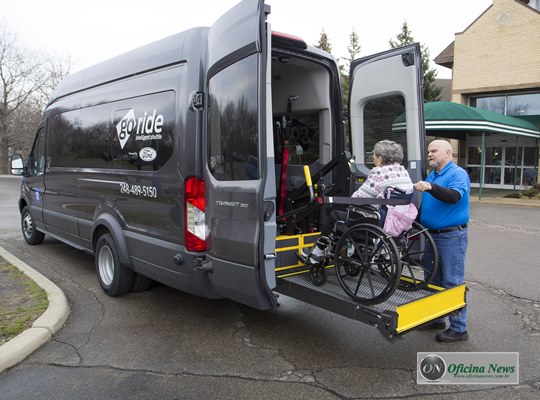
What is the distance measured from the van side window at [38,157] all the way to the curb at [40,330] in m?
2.25

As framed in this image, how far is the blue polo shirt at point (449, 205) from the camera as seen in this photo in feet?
12.5

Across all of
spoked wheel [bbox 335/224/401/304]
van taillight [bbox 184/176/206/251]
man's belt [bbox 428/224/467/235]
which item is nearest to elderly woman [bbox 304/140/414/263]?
spoked wheel [bbox 335/224/401/304]

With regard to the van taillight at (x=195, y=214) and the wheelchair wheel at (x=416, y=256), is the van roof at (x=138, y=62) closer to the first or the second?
the van taillight at (x=195, y=214)

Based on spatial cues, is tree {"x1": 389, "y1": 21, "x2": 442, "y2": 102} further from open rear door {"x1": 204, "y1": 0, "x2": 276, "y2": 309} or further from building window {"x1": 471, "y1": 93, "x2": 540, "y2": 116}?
open rear door {"x1": 204, "y1": 0, "x2": 276, "y2": 309}

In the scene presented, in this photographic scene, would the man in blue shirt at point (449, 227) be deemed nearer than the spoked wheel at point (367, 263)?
No

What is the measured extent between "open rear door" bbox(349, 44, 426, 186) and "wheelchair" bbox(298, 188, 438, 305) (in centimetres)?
91

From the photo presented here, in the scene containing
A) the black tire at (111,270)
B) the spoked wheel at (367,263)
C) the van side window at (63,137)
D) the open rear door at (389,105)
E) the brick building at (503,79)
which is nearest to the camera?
the spoked wheel at (367,263)

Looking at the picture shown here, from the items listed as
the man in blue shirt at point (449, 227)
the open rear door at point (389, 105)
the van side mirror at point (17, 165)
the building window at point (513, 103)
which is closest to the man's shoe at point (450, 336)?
the man in blue shirt at point (449, 227)

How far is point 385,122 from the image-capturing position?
4898 mm

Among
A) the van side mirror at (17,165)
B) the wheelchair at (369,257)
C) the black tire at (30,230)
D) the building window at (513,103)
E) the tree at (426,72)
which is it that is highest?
the tree at (426,72)

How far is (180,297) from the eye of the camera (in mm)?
5188

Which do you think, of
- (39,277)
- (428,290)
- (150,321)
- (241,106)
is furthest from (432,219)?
(39,277)

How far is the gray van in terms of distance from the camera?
A: 3385 millimetres

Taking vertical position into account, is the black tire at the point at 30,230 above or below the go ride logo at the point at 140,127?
below
